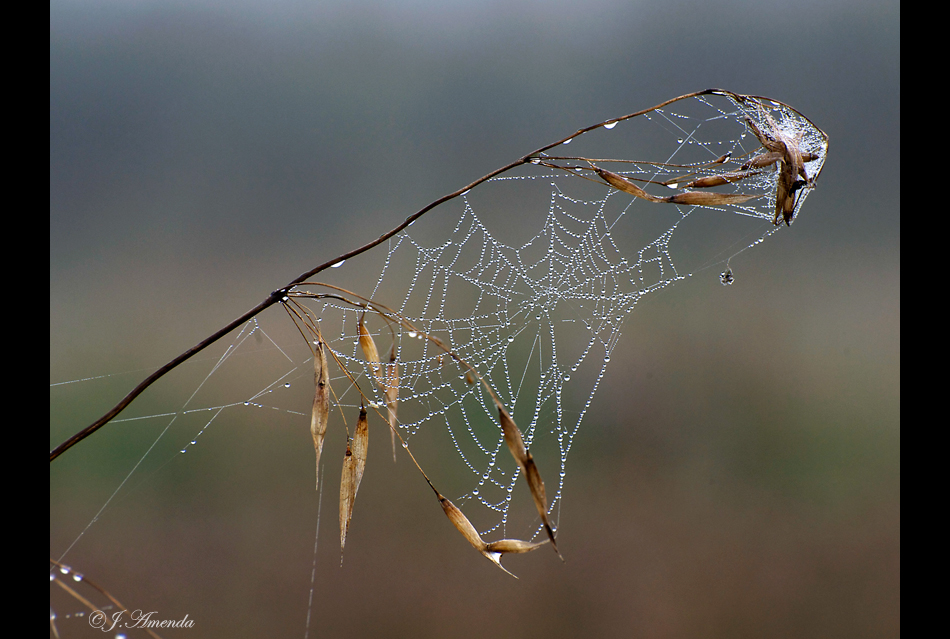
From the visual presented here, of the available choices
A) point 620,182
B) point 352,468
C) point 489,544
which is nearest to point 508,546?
point 489,544

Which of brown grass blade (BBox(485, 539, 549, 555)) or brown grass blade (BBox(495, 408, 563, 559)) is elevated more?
brown grass blade (BBox(495, 408, 563, 559))

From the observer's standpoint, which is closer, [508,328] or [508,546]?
[508,546]

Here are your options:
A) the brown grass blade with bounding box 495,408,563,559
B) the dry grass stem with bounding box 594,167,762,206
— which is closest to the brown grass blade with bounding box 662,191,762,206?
the dry grass stem with bounding box 594,167,762,206

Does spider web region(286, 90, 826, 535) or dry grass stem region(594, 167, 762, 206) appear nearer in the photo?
dry grass stem region(594, 167, 762, 206)

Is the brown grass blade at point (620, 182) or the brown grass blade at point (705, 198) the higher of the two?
the brown grass blade at point (620, 182)

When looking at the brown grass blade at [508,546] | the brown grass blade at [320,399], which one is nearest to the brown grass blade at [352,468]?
the brown grass blade at [320,399]

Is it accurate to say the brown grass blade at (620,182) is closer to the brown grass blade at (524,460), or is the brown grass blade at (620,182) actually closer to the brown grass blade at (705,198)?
the brown grass blade at (705,198)

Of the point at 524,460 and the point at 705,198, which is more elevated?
the point at 705,198

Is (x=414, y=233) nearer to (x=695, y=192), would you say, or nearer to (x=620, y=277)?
(x=620, y=277)

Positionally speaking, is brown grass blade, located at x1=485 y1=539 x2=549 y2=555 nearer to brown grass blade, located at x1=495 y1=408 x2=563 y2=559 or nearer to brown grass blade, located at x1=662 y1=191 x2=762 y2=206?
brown grass blade, located at x1=495 y1=408 x2=563 y2=559

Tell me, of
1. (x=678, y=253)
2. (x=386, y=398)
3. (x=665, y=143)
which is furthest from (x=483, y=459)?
(x=665, y=143)

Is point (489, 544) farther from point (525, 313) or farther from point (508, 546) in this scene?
point (525, 313)
